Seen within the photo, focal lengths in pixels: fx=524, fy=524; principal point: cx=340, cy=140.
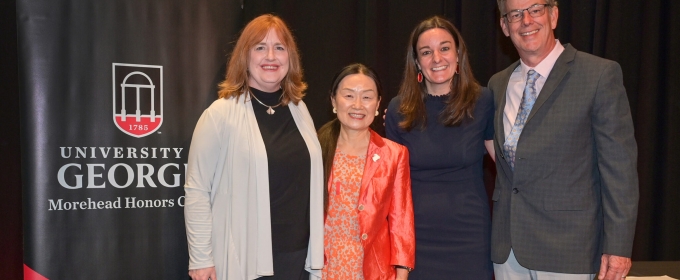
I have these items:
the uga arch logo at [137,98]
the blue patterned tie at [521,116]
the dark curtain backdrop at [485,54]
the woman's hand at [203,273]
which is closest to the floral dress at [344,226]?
the woman's hand at [203,273]

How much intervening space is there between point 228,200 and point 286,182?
0.26 meters

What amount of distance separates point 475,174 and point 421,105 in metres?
0.44

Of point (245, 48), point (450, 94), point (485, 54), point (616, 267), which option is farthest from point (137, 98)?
point (485, 54)

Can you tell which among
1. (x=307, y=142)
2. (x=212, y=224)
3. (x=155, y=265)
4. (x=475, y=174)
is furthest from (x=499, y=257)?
(x=155, y=265)

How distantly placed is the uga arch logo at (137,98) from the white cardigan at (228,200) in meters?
0.74

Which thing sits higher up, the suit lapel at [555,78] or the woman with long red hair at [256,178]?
the suit lapel at [555,78]

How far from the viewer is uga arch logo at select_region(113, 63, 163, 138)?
9.14 feet

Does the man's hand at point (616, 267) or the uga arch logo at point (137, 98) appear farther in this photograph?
the uga arch logo at point (137, 98)

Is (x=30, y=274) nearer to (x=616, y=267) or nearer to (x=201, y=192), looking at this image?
(x=201, y=192)

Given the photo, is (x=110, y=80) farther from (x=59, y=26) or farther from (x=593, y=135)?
(x=593, y=135)

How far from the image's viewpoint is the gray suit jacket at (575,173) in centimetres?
214

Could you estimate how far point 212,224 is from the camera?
7.40ft

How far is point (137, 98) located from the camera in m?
2.81

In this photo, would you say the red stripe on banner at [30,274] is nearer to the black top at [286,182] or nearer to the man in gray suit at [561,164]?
the black top at [286,182]
